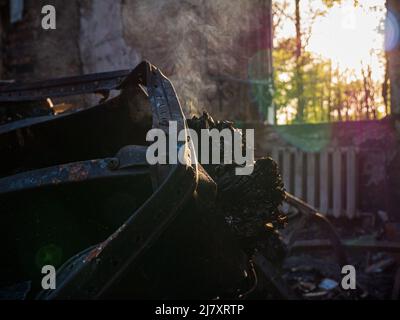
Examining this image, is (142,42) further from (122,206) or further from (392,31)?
(122,206)

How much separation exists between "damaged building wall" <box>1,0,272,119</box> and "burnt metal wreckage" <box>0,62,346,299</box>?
8.83 ft


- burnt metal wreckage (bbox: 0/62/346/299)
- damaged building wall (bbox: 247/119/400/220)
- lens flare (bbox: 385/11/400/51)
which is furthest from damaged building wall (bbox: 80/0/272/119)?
burnt metal wreckage (bbox: 0/62/346/299)

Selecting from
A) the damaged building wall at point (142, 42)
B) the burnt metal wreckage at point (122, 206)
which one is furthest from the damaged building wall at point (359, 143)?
the burnt metal wreckage at point (122, 206)

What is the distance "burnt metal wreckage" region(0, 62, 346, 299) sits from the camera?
1.06 metres

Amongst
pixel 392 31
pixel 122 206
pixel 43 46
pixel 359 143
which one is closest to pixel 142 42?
pixel 43 46

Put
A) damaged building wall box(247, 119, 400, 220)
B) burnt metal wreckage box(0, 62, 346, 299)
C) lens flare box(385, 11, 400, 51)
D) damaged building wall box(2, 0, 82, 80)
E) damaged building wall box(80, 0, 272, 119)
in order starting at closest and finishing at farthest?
burnt metal wreckage box(0, 62, 346, 299), lens flare box(385, 11, 400, 51), damaged building wall box(80, 0, 272, 119), damaged building wall box(2, 0, 82, 80), damaged building wall box(247, 119, 400, 220)

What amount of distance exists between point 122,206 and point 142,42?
3.80 m

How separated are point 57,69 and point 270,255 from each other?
3.96 meters

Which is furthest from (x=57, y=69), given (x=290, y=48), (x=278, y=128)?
(x=290, y=48)

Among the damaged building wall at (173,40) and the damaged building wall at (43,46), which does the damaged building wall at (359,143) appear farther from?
the damaged building wall at (43,46)

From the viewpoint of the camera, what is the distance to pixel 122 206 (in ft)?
4.82

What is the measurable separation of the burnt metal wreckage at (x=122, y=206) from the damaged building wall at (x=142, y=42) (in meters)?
2.69

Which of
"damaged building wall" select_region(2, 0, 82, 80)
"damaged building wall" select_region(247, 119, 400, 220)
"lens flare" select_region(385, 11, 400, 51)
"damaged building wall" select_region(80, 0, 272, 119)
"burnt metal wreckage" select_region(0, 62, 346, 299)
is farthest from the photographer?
"damaged building wall" select_region(247, 119, 400, 220)

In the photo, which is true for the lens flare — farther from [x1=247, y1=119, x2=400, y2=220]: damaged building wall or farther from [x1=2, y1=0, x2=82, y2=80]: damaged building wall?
[x1=2, y1=0, x2=82, y2=80]: damaged building wall
